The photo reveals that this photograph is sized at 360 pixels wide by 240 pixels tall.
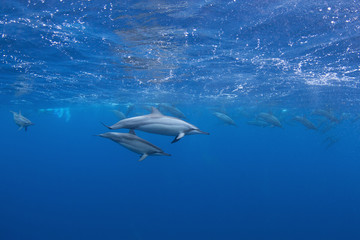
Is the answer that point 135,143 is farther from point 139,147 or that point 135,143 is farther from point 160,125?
point 160,125

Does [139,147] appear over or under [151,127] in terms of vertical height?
under

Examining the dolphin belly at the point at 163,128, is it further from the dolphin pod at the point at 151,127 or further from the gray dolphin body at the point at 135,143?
the gray dolphin body at the point at 135,143

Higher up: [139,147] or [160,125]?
[160,125]

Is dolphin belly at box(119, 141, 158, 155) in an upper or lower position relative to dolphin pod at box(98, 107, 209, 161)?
lower

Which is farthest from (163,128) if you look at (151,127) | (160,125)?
(151,127)

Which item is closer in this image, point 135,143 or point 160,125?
point 160,125

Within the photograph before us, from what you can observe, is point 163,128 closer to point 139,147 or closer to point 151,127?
point 151,127

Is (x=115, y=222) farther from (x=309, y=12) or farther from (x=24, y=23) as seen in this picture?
(x=309, y=12)

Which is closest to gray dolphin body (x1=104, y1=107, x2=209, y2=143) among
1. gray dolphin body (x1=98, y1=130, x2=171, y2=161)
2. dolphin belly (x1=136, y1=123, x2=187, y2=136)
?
dolphin belly (x1=136, y1=123, x2=187, y2=136)

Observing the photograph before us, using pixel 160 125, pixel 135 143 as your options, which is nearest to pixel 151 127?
pixel 160 125

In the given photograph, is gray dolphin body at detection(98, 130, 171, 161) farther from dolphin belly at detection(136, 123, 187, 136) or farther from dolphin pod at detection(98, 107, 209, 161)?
dolphin belly at detection(136, 123, 187, 136)

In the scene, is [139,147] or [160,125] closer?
[160,125]

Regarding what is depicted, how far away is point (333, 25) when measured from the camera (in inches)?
353

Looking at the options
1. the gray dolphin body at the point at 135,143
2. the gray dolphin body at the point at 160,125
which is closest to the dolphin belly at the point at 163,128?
the gray dolphin body at the point at 160,125
